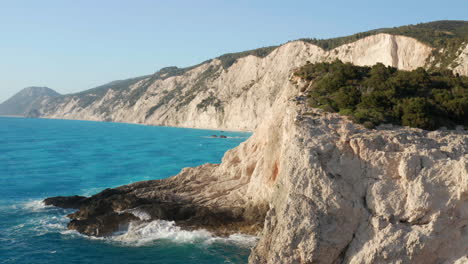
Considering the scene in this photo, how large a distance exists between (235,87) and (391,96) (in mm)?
83997

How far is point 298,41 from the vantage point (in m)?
86.2

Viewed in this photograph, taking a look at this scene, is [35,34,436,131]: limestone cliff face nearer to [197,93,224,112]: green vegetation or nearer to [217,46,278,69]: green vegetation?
[197,93,224,112]: green vegetation

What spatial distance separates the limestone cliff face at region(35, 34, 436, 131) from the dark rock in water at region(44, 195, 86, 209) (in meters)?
41.3

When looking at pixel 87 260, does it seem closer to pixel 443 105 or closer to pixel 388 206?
pixel 388 206

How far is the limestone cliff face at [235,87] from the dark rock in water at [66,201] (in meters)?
41.3

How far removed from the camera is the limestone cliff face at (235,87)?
55625mm

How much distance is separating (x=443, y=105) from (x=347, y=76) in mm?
5174

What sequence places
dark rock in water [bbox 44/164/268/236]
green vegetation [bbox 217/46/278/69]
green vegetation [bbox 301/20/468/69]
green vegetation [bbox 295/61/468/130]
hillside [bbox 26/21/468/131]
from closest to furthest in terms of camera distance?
green vegetation [bbox 295/61/468/130] → dark rock in water [bbox 44/164/268/236] → green vegetation [bbox 301/20/468/69] → hillside [bbox 26/21/468/131] → green vegetation [bbox 217/46/278/69]

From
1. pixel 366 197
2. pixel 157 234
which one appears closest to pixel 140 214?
pixel 157 234

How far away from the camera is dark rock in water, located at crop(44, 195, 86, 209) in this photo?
78.4 ft

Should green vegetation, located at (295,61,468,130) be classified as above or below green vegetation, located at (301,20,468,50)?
below

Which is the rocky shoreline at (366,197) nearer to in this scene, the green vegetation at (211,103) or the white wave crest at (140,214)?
the white wave crest at (140,214)

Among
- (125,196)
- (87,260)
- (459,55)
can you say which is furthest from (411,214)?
(459,55)

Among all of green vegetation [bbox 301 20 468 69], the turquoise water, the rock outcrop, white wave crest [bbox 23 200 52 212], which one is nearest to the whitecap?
the turquoise water
